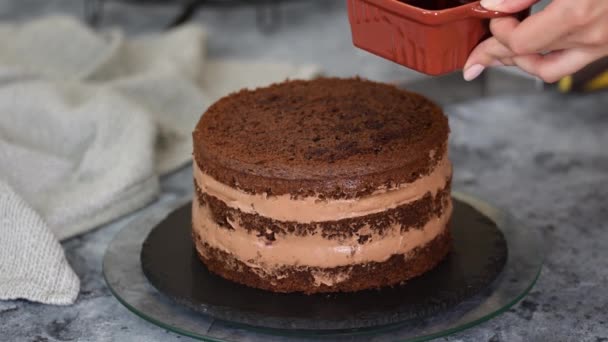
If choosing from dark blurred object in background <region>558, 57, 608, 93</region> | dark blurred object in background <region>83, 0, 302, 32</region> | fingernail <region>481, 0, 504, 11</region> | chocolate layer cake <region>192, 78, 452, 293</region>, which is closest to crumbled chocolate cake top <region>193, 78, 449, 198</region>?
chocolate layer cake <region>192, 78, 452, 293</region>

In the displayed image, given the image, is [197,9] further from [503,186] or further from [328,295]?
[328,295]

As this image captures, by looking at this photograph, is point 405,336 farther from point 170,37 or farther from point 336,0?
point 336,0

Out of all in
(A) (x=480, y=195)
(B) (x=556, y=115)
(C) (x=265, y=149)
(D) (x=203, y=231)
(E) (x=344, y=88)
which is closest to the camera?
(C) (x=265, y=149)

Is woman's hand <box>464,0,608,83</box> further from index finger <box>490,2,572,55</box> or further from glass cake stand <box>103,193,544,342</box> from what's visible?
glass cake stand <box>103,193,544,342</box>

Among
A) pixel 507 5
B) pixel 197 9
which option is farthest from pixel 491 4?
pixel 197 9

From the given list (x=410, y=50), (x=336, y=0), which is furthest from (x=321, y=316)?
(x=336, y=0)

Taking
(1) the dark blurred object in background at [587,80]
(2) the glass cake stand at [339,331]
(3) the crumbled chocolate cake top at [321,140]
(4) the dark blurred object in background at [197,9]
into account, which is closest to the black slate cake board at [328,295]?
(2) the glass cake stand at [339,331]

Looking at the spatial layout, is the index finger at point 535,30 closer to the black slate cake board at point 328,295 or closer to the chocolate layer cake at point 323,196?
the chocolate layer cake at point 323,196
